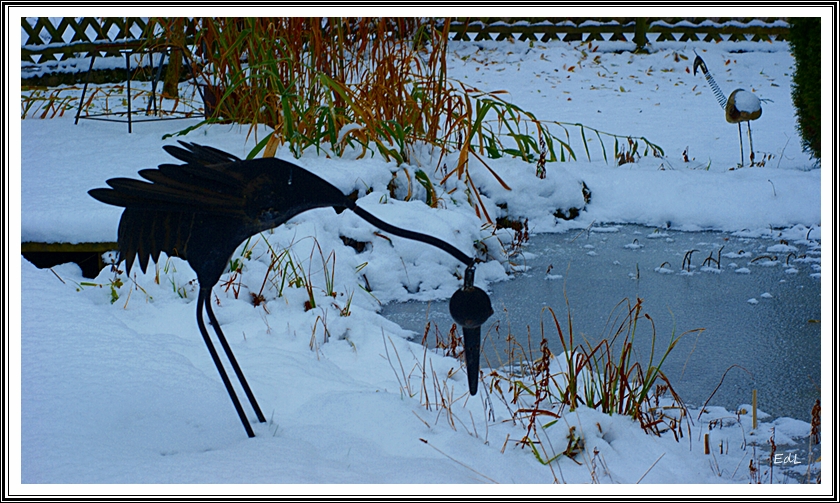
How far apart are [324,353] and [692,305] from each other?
131 centimetres

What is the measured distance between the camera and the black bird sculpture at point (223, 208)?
1.22m

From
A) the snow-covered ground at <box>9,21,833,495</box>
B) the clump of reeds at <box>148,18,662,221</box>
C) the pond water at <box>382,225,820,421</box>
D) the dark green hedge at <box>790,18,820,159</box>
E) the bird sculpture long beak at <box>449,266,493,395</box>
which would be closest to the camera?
the bird sculpture long beak at <box>449,266,493,395</box>

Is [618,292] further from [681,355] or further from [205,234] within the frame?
[205,234]

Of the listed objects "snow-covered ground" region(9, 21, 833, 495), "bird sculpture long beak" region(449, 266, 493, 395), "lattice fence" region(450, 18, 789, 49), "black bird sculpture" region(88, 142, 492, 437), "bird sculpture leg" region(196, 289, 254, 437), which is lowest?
"snow-covered ground" region(9, 21, 833, 495)

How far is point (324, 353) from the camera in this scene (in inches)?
86.3

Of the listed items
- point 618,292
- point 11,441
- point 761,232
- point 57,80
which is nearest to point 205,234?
point 11,441

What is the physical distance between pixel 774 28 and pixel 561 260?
7433 millimetres

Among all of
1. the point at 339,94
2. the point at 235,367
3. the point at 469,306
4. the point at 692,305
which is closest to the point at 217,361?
the point at 235,367

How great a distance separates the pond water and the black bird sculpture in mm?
863

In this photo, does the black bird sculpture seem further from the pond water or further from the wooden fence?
the wooden fence

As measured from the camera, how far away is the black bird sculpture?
48.2 inches

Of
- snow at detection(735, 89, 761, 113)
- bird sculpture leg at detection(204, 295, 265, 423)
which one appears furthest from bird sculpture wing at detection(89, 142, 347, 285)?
snow at detection(735, 89, 761, 113)

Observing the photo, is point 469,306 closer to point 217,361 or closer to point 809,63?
point 217,361

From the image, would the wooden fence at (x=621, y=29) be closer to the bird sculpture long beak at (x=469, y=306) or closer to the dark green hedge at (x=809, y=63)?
the dark green hedge at (x=809, y=63)
